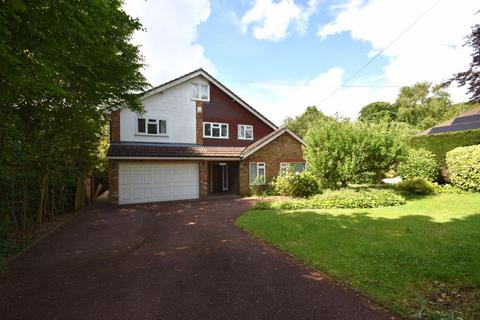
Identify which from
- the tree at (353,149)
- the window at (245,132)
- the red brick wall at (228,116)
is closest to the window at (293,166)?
the red brick wall at (228,116)

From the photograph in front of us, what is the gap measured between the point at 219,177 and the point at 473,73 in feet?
51.2

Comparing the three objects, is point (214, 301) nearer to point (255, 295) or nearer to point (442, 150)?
point (255, 295)

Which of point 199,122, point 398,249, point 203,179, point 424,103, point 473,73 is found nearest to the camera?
point 398,249

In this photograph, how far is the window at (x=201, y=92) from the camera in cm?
1767

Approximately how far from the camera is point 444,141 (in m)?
16.4

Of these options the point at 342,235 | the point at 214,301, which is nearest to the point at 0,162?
the point at 214,301

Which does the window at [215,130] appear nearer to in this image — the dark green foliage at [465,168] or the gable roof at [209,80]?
the gable roof at [209,80]

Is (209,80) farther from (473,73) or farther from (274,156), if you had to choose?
(473,73)

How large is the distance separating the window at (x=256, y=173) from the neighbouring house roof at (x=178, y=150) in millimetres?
1063

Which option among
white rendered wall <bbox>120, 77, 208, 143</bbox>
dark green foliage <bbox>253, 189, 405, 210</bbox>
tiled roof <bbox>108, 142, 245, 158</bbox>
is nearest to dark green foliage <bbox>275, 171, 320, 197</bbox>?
dark green foliage <bbox>253, 189, 405, 210</bbox>

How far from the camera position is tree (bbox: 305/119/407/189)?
13.5 metres

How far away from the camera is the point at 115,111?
15.2 metres

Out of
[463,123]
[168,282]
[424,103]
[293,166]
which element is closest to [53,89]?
[168,282]

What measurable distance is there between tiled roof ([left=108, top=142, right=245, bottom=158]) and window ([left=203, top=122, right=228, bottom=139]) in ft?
3.09
